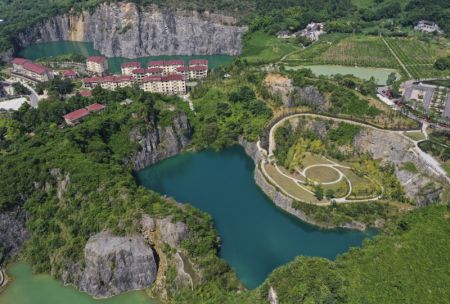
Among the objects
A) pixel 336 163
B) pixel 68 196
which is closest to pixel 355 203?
pixel 336 163

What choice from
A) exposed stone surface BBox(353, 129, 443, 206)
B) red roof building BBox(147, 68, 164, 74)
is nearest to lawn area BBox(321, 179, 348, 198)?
→ exposed stone surface BBox(353, 129, 443, 206)

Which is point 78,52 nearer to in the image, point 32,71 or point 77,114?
point 32,71

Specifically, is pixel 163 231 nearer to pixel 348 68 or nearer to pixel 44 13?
pixel 348 68

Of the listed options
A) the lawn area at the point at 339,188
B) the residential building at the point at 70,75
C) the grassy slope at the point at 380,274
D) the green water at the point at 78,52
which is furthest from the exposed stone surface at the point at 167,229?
the green water at the point at 78,52

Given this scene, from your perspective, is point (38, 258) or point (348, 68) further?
point (348, 68)

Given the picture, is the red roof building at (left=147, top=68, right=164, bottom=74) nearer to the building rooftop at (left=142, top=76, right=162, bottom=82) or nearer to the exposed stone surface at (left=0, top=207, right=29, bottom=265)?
the building rooftop at (left=142, top=76, right=162, bottom=82)

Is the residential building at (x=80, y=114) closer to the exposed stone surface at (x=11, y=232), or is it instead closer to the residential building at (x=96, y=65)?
the exposed stone surface at (x=11, y=232)
